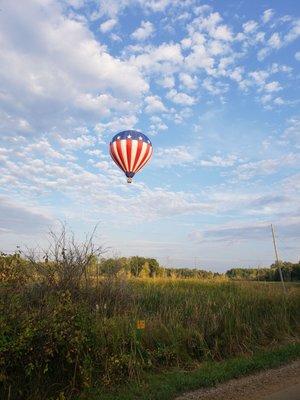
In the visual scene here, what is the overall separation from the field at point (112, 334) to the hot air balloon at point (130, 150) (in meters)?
6.40

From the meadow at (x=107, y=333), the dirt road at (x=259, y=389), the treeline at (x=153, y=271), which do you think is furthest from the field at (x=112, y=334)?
the treeline at (x=153, y=271)

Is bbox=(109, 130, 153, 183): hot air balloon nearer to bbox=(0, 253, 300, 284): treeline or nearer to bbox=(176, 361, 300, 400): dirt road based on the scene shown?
bbox=(0, 253, 300, 284): treeline

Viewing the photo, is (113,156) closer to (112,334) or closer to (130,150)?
(130,150)

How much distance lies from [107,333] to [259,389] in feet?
9.47

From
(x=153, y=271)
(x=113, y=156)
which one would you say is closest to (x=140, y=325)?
(x=113, y=156)

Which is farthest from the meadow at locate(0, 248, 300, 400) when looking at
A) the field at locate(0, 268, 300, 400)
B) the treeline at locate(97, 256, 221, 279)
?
the treeline at locate(97, 256, 221, 279)

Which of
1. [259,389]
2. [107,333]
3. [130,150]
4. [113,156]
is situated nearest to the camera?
[259,389]

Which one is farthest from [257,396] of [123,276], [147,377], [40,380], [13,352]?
[123,276]

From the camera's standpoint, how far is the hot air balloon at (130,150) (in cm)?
1838

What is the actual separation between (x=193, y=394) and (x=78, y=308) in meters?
2.40

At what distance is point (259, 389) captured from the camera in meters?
7.64

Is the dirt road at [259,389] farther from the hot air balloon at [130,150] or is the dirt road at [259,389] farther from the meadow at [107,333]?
the hot air balloon at [130,150]

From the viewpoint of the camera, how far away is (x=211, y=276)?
2516 centimetres

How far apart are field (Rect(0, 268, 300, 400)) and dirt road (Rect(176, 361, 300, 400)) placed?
47.7 inches
